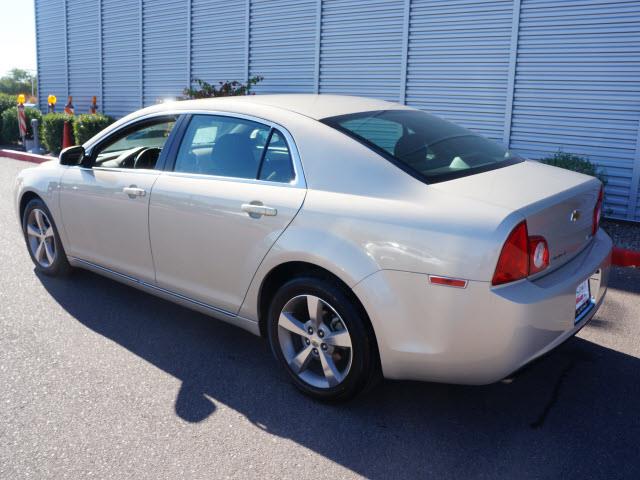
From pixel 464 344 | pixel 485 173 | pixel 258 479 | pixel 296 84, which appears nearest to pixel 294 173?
pixel 485 173

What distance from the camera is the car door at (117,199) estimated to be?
14.3 ft

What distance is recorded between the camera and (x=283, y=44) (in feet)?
39.9

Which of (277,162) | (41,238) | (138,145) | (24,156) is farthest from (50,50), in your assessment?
(277,162)

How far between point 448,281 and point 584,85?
21.6 feet

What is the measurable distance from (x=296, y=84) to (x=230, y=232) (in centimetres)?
878

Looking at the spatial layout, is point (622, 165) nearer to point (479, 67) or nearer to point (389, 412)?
point (479, 67)

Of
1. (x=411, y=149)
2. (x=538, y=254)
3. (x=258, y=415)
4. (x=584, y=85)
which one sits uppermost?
(x=584, y=85)

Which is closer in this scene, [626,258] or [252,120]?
[252,120]

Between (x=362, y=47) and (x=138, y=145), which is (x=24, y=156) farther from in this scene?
(x=138, y=145)

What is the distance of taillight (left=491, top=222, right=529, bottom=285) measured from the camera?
9.33 ft

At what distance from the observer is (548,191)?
128 inches

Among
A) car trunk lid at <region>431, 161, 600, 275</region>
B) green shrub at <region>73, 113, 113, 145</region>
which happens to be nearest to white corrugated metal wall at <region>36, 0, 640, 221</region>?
green shrub at <region>73, 113, 113, 145</region>

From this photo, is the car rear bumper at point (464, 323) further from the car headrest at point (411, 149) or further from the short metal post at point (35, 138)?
the short metal post at point (35, 138)

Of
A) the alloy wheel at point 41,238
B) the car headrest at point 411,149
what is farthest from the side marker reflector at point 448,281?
the alloy wheel at point 41,238
